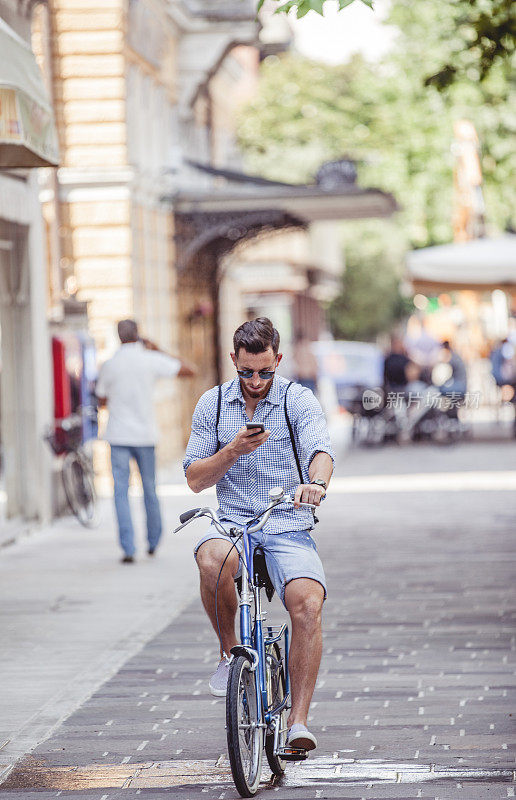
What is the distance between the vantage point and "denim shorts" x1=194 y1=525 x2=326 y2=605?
573cm

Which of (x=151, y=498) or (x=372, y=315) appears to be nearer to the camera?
(x=151, y=498)

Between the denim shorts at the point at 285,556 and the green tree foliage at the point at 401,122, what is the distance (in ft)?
89.9

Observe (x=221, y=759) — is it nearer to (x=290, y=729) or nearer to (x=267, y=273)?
(x=290, y=729)

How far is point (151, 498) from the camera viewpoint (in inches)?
472

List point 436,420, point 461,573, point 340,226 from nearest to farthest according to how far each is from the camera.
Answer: point 461,573, point 436,420, point 340,226

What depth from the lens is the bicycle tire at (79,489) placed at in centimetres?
1434

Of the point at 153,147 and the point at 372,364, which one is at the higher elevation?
the point at 153,147

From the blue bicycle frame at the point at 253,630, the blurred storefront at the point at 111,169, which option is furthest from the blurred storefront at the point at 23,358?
the blue bicycle frame at the point at 253,630

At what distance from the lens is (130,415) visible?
1192 cm

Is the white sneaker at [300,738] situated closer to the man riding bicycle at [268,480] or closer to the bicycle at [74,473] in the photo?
the man riding bicycle at [268,480]

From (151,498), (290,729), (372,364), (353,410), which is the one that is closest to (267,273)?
(372,364)

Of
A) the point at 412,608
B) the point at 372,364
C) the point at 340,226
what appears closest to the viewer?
the point at 412,608

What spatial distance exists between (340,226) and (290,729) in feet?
161

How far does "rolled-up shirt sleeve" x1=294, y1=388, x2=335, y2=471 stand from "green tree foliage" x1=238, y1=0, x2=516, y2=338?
1075 inches
